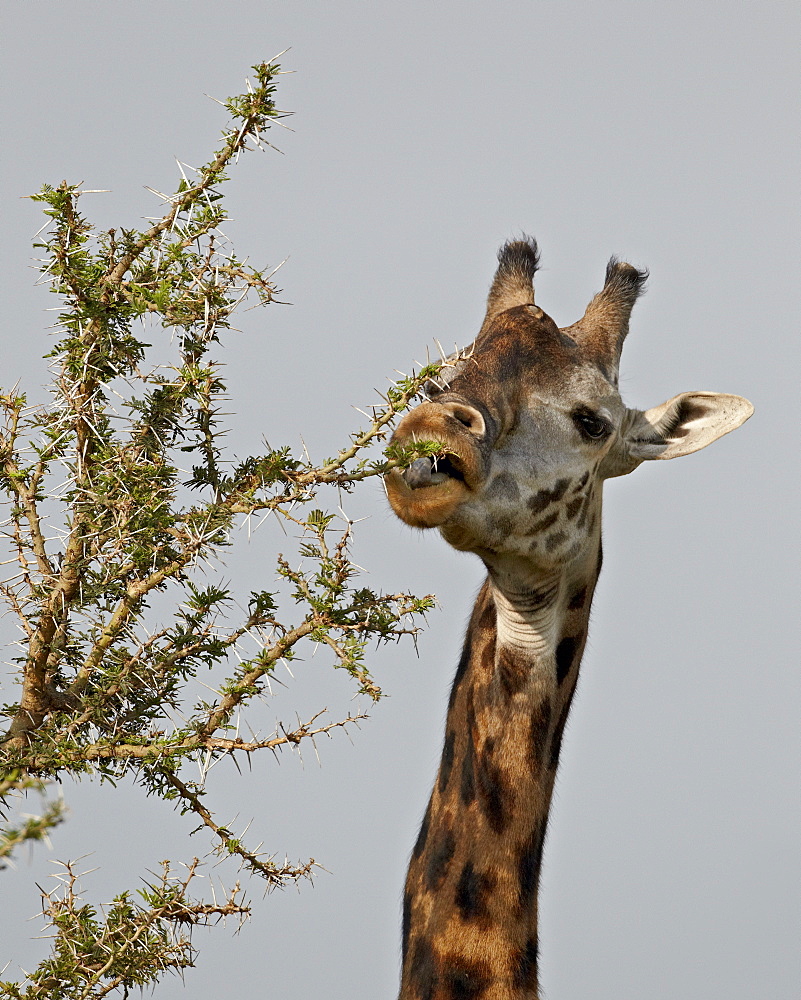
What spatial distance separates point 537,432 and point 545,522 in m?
0.45

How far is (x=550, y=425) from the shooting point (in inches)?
236

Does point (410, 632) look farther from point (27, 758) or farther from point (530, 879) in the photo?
point (530, 879)

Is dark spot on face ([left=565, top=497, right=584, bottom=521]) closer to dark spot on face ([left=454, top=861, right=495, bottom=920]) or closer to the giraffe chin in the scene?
the giraffe chin

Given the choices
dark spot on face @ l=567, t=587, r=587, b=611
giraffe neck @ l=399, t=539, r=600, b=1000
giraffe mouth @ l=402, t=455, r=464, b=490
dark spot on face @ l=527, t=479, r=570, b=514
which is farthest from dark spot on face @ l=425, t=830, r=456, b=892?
giraffe mouth @ l=402, t=455, r=464, b=490

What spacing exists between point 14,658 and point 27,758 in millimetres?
420

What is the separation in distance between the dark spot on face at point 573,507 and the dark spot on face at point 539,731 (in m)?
0.94

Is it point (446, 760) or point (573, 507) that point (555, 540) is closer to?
point (573, 507)

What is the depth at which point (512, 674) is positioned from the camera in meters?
6.14

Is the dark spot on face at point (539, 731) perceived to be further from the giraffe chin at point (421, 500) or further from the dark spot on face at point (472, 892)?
the giraffe chin at point (421, 500)

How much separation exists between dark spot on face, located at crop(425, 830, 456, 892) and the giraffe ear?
2.12m

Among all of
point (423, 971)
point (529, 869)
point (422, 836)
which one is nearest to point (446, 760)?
point (422, 836)

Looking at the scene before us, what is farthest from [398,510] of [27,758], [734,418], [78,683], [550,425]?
[734,418]

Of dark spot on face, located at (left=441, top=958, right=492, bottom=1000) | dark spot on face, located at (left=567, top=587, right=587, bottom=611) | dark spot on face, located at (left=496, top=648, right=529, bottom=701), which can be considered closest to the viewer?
dark spot on face, located at (left=441, top=958, right=492, bottom=1000)

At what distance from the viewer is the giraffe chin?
5.09m
